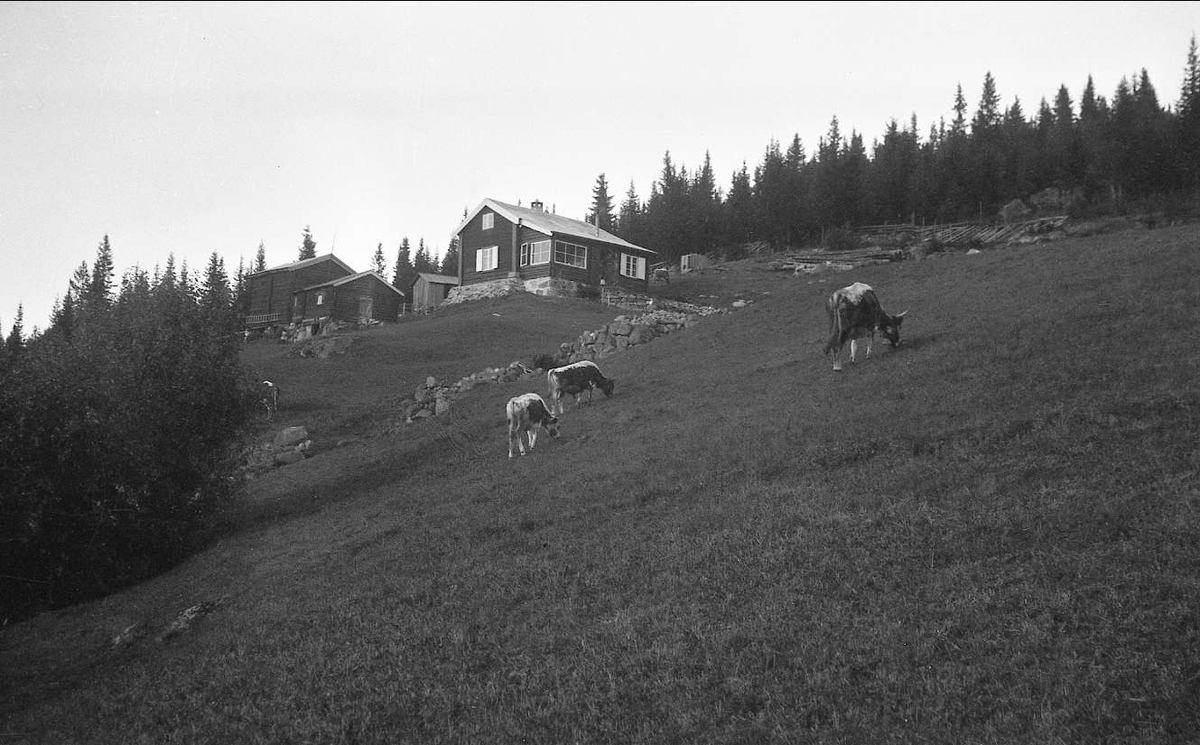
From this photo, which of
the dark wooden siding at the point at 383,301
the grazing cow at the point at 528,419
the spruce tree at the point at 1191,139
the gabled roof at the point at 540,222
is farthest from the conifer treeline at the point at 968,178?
the grazing cow at the point at 528,419

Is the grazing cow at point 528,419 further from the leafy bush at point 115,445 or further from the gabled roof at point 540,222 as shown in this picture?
the gabled roof at point 540,222

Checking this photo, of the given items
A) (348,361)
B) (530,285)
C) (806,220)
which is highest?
(806,220)

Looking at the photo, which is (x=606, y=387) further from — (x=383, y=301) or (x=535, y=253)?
(x=383, y=301)

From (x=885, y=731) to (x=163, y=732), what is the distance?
865 cm

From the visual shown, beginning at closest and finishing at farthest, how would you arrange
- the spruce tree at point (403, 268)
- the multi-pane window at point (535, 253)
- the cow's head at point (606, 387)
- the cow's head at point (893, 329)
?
the cow's head at point (893, 329) < the cow's head at point (606, 387) < the multi-pane window at point (535, 253) < the spruce tree at point (403, 268)

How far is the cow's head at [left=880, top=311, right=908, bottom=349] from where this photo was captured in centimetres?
2441

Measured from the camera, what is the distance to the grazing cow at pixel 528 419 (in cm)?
2430

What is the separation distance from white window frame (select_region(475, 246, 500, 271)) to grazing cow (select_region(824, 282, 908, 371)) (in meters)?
44.3

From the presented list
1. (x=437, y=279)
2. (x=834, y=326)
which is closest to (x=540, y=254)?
(x=437, y=279)

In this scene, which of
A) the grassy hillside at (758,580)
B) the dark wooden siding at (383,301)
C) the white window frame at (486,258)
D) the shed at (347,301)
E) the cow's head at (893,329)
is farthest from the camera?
the dark wooden siding at (383,301)

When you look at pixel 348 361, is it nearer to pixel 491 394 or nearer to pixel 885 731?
pixel 491 394

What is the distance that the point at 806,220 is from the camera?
9312 centimetres

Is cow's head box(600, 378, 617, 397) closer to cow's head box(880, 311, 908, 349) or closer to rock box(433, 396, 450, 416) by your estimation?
rock box(433, 396, 450, 416)

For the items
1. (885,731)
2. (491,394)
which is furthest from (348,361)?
(885,731)
